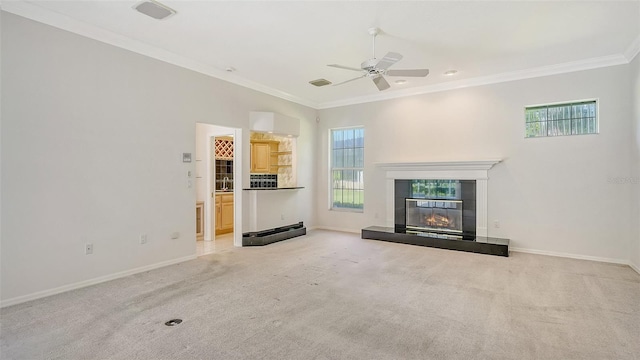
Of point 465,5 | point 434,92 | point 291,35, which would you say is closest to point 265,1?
point 291,35

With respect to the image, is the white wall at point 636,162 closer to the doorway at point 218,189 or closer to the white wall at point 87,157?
the doorway at point 218,189

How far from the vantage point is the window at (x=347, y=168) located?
23.7ft

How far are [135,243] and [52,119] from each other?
1.76 meters

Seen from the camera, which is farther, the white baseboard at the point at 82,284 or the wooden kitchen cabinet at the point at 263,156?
the wooden kitchen cabinet at the point at 263,156

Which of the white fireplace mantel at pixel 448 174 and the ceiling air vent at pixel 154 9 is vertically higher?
the ceiling air vent at pixel 154 9

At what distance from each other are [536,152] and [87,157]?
652cm

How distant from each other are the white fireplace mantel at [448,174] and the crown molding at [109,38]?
131 inches

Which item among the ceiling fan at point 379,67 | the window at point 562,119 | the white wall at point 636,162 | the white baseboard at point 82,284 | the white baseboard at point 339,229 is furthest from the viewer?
the white baseboard at point 339,229

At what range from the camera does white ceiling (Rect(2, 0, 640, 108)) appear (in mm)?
3305

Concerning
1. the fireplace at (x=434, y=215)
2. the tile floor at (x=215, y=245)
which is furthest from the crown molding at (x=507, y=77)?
the tile floor at (x=215, y=245)

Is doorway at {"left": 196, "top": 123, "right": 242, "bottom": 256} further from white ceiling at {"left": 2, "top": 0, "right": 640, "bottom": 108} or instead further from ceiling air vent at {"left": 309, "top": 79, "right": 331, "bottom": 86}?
ceiling air vent at {"left": 309, "top": 79, "right": 331, "bottom": 86}

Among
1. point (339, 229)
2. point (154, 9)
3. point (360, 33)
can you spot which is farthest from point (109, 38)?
point (339, 229)

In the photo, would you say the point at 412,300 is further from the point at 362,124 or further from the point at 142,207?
the point at 362,124

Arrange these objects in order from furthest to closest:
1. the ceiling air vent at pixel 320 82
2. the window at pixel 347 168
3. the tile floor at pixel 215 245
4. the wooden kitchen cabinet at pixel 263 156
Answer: the window at pixel 347 168, the wooden kitchen cabinet at pixel 263 156, the ceiling air vent at pixel 320 82, the tile floor at pixel 215 245
